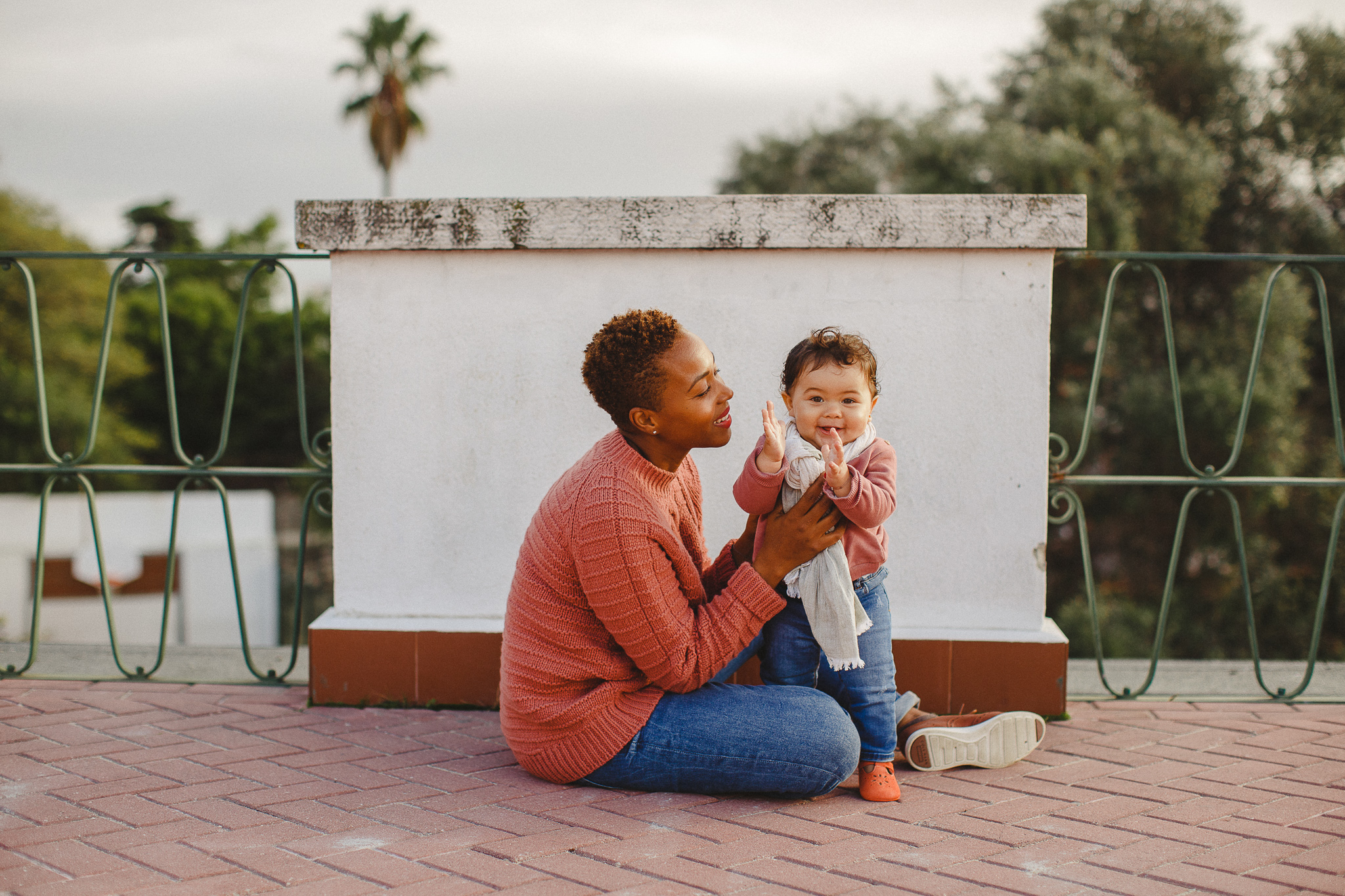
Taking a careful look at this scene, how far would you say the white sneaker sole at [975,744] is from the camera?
2.79m

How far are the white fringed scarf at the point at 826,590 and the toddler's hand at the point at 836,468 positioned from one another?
0.36ft

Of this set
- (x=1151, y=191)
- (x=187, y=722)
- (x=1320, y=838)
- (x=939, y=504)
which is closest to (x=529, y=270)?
(x=939, y=504)

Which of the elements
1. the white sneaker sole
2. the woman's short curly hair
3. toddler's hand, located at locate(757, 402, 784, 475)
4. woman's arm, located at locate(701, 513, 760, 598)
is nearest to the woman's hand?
toddler's hand, located at locate(757, 402, 784, 475)

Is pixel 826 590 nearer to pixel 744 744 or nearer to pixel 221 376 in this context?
pixel 744 744

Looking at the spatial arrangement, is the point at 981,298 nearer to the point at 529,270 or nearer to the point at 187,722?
the point at 529,270

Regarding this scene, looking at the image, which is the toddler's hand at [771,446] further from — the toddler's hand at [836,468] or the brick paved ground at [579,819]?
the brick paved ground at [579,819]

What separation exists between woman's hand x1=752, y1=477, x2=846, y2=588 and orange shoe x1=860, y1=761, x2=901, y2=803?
1.83ft

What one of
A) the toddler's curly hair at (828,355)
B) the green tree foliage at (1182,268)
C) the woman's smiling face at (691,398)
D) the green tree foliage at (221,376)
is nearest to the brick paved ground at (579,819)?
the woman's smiling face at (691,398)

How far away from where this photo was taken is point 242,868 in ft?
7.07

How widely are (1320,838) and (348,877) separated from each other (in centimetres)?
217

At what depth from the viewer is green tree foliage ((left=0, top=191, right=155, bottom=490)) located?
2194 cm

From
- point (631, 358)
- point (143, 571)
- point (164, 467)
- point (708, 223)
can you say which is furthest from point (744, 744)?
point (143, 571)

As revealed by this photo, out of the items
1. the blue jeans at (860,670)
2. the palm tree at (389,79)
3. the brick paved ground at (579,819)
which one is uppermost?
the palm tree at (389,79)

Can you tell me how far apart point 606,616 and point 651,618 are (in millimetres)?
114
